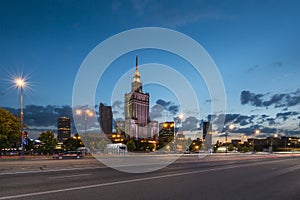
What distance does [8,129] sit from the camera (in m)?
42.1

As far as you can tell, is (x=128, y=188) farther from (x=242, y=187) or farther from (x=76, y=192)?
(x=242, y=187)

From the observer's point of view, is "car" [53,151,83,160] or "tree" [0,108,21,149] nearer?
"car" [53,151,83,160]

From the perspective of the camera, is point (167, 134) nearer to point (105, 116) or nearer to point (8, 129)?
point (105, 116)

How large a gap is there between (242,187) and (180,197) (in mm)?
3956

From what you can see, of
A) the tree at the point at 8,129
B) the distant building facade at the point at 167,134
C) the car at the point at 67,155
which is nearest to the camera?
the car at the point at 67,155

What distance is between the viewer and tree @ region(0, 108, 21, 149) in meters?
41.8

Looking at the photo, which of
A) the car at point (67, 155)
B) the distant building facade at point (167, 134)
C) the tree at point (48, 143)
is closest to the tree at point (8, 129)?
the car at point (67, 155)

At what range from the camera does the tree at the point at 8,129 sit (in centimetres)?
4181

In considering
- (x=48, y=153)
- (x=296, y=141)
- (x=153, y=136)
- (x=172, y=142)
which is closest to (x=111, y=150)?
(x=48, y=153)

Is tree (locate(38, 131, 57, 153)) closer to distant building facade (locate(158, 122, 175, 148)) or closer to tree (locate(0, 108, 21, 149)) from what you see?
tree (locate(0, 108, 21, 149))

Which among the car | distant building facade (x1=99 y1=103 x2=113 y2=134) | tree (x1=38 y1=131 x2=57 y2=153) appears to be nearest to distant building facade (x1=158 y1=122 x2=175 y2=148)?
distant building facade (x1=99 y1=103 x2=113 y2=134)

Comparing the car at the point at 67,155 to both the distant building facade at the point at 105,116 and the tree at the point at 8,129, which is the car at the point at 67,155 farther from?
the distant building facade at the point at 105,116

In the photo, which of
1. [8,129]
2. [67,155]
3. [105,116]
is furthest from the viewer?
[105,116]

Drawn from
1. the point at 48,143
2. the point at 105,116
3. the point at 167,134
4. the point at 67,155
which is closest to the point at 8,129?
the point at 67,155
